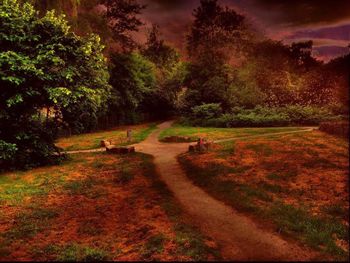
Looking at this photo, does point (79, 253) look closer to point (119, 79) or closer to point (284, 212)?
point (284, 212)

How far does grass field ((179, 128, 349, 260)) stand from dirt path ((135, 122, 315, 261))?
43 cm

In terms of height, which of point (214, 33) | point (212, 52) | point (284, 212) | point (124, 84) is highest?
point (214, 33)

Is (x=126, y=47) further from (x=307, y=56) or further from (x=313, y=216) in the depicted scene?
(x=313, y=216)

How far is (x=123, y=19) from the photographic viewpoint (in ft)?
167

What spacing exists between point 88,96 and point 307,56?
61.9m

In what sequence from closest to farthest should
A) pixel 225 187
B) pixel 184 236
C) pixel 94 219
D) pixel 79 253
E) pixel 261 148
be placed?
pixel 79 253 → pixel 184 236 → pixel 94 219 → pixel 225 187 → pixel 261 148

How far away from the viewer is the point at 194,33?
161 feet

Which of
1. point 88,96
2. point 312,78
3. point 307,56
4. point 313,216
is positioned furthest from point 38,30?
point 307,56

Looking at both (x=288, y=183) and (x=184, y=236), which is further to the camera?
(x=288, y=183)

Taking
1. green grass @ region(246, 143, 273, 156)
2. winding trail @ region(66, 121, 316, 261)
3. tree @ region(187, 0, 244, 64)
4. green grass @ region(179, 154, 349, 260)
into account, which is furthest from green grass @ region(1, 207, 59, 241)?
tree @ region(187, 0, 244, 64)

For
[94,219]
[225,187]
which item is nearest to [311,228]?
[225,187]

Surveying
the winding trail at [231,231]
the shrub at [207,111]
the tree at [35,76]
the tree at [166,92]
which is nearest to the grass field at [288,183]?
the winding trail at [231,231]

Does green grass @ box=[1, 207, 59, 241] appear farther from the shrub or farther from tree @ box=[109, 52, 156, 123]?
tree @ box=[109, 52, 156, 123]

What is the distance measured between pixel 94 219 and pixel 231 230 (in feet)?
14.4
